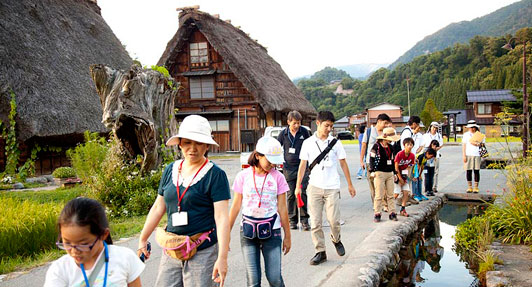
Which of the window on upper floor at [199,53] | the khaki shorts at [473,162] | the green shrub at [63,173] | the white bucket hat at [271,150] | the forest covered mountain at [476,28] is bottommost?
the green shrub at [63,173]

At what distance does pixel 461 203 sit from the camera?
959 cm

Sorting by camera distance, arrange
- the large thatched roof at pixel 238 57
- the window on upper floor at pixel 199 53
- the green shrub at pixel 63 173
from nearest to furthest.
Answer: the green shrub at pixel 63 173, the large thatched roof at pixel 238 57, the window on upper floor at pixel 199 53

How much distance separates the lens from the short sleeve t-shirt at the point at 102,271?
2068mm

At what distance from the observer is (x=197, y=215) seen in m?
2.88

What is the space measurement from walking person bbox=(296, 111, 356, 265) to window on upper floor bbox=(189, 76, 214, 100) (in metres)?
21.3

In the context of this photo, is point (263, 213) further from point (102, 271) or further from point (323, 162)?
point (323, 162)

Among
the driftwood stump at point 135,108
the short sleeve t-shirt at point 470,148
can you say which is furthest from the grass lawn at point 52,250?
the short sleeve t-shirt at point 470,148

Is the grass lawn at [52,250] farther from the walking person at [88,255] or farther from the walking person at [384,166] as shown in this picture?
the walking person at [384,166]

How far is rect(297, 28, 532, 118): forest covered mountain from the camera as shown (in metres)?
58.1

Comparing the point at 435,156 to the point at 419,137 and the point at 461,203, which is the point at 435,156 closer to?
the point at 419,137

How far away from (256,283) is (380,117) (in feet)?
15.3

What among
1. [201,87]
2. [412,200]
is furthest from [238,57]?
[412,200]

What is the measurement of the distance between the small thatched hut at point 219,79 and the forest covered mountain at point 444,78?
35662 mm

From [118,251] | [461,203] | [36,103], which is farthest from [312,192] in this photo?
[36,103]
